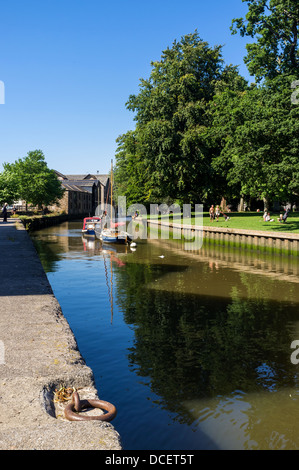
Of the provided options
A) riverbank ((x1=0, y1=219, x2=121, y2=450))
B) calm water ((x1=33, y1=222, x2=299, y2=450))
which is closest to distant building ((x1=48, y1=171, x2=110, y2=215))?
calm water ((x1=33, y1=222, x2=299, y2=450))

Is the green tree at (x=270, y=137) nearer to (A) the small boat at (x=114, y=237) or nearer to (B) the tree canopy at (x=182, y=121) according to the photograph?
(A) the small boat at (x=114, y=237)

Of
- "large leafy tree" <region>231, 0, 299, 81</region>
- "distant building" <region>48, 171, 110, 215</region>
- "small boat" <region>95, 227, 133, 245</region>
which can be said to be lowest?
"small boat" <region>95, 227, 133, 245</region>

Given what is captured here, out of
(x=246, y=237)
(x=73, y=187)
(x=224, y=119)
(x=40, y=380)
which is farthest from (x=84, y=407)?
(x=73, y=187)

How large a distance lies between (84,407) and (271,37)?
37.4 metres

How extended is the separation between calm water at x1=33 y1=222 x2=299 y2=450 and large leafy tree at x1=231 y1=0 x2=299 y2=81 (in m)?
20.3

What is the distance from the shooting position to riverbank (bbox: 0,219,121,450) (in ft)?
14.3

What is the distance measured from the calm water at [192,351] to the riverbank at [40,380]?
1483 mm

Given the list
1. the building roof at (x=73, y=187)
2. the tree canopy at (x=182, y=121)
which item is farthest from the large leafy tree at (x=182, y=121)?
the building roof at (x=73, y=187)

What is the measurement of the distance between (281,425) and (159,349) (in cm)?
430

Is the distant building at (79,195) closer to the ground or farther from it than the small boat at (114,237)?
farther from it

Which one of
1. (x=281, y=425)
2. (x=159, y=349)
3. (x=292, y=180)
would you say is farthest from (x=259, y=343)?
(x=292, y=180)

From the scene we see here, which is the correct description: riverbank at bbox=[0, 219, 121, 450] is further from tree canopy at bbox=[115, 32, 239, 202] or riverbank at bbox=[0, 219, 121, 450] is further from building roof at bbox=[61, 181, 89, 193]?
building roof at bbox=[61, 181, 89, 193]

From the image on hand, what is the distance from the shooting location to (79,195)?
437 feet

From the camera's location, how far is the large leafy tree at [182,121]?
2105 inches
